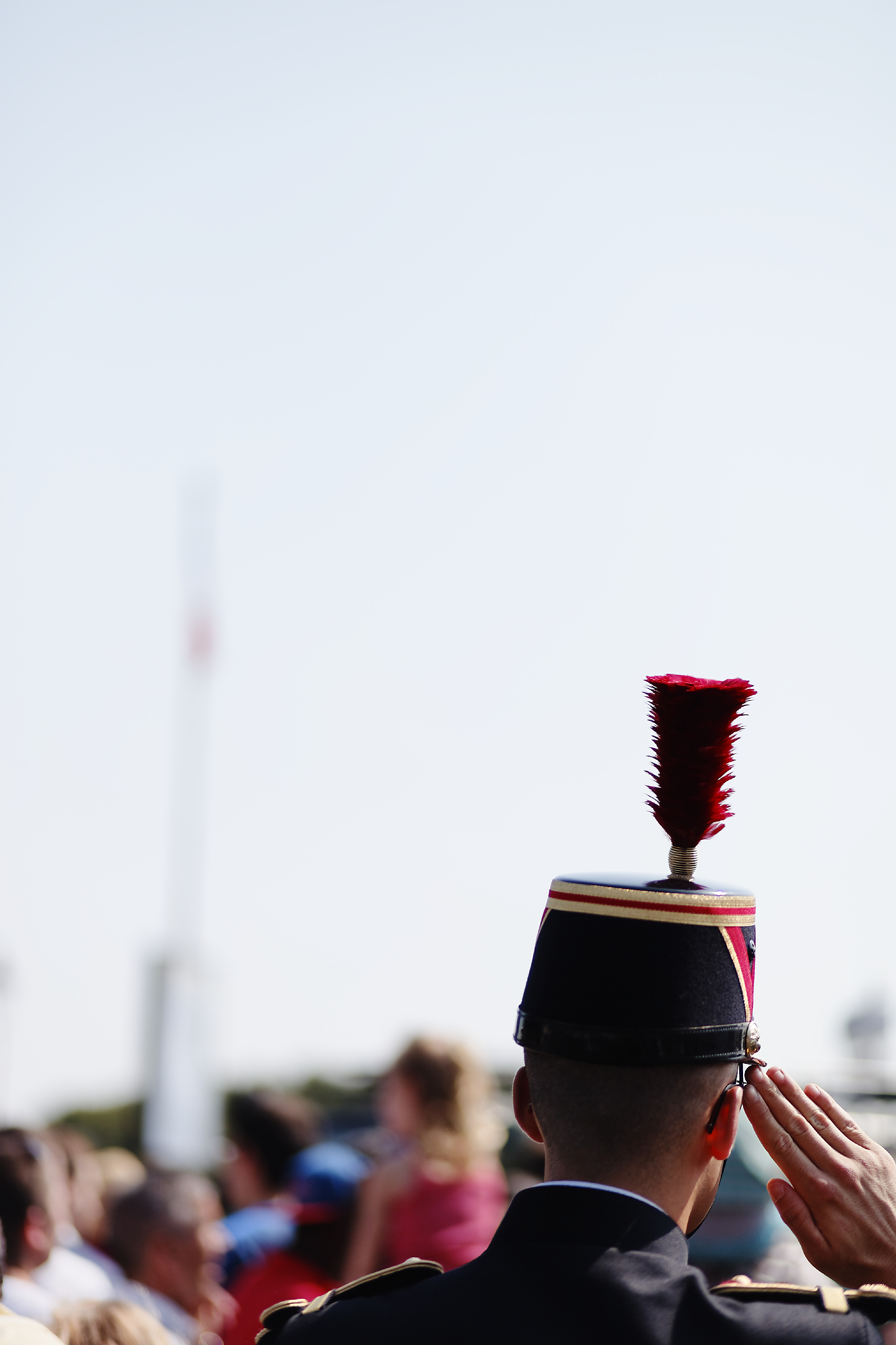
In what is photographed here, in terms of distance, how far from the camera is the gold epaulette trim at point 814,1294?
1.93 m

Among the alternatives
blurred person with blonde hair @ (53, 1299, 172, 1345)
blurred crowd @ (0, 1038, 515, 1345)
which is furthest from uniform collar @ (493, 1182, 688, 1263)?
blurred crowd @ (0, 1038, 515, 1345)

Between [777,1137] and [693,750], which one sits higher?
[693,750]

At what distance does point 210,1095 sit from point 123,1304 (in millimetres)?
13826

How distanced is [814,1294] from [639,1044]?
1.26ft

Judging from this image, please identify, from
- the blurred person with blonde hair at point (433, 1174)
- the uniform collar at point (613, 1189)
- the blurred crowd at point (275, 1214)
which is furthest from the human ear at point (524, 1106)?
the blurred person with blonde hair at point (433, 1174)

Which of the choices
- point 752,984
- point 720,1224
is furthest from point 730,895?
point 720,1224

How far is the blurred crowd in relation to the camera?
Result: 4211mm

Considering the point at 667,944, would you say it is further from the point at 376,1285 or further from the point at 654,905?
the point at 376,1285

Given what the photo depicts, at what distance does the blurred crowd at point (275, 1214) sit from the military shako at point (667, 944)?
2336mm

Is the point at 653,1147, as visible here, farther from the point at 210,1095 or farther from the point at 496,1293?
the point at 210,1095

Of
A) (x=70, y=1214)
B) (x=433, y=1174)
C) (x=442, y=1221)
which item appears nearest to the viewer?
(x=442, y=1221)

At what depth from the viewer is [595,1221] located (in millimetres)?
1944

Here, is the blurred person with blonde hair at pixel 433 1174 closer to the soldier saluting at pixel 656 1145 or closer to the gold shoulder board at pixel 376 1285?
the gold shoulder board at pixel 376 1285

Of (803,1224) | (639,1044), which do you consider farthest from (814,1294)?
(639,1044)
